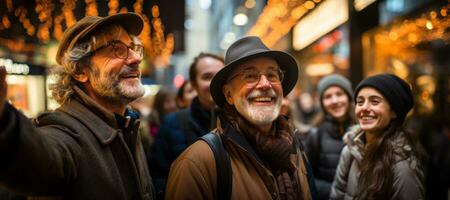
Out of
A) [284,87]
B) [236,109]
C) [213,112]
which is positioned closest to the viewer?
[236,109]

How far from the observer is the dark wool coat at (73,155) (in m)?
1.30

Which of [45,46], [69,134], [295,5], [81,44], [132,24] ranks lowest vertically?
[69,134]

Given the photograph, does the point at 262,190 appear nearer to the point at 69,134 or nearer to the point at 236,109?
the point at 236,109

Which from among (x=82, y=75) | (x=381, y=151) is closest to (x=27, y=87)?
(x=82, y=75)

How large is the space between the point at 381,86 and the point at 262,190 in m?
1.40

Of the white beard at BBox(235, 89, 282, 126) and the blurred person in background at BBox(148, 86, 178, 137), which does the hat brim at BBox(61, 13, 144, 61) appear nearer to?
the white beard at BBox(235, 89, 282, 126)

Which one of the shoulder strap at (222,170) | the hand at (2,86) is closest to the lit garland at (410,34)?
the shoulder strap at (222,170)

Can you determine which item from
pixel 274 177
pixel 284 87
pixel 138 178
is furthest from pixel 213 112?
pixel 138 178

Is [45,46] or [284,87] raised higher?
[45,46]

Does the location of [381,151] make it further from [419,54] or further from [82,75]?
[419,54]

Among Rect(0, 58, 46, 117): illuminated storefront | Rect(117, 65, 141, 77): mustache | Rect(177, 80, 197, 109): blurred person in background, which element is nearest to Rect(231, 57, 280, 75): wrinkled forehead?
Rect(117, 65, 141, 77): mustache

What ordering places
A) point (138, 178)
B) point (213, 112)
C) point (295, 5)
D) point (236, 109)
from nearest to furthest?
point (138, 178), point (236, 109), point (213, 112), point (295, 5)

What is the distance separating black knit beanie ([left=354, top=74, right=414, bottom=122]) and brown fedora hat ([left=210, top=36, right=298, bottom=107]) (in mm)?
723

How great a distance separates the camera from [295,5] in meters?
9.12
